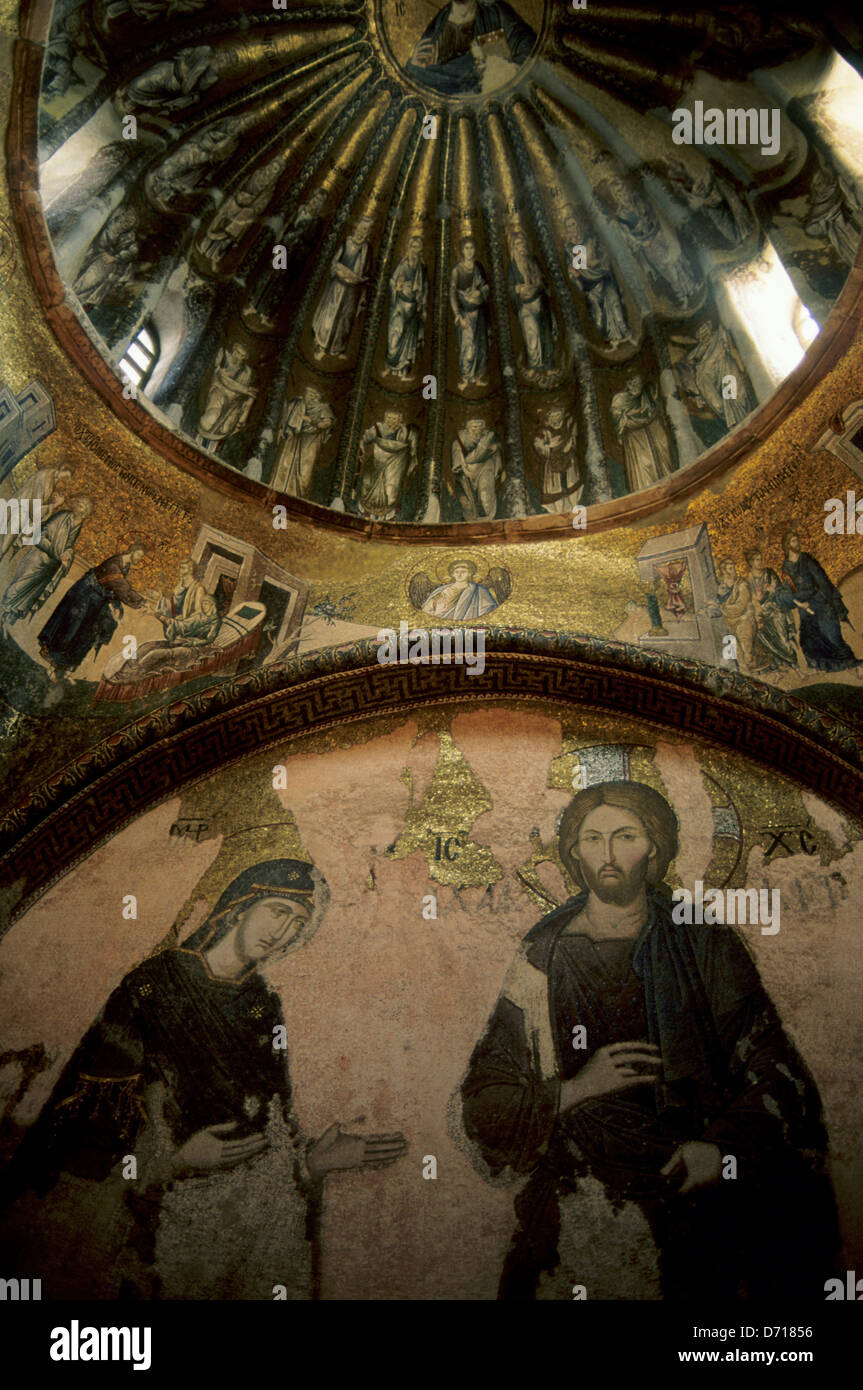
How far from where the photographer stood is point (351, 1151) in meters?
9.59

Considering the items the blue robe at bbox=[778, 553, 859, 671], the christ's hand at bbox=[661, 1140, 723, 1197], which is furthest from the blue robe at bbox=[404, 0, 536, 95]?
the christ's hand at bbox=[661, 1140, 723, 1197]

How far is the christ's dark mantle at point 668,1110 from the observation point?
8.99m

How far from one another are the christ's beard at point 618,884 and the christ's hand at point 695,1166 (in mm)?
2048

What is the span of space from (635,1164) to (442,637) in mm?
4876

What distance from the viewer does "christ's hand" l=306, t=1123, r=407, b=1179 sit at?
9531 mm

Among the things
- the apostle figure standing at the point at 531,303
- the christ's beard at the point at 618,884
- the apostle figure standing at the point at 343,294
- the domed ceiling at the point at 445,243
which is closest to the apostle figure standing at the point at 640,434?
the domed ceiling at the point at 445,243

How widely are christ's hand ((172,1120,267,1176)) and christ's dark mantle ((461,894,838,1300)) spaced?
1.64 meters

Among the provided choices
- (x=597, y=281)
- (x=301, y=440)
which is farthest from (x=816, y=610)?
(x=301, y=440)

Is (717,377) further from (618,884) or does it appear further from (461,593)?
(618,884)

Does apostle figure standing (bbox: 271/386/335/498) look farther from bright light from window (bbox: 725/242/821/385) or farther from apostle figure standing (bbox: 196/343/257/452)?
bright light from window (bbox: 725/242/821/385)

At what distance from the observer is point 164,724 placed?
1112 centimetres

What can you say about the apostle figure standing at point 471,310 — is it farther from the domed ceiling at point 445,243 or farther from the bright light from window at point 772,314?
the bright light from window at point 772,314
